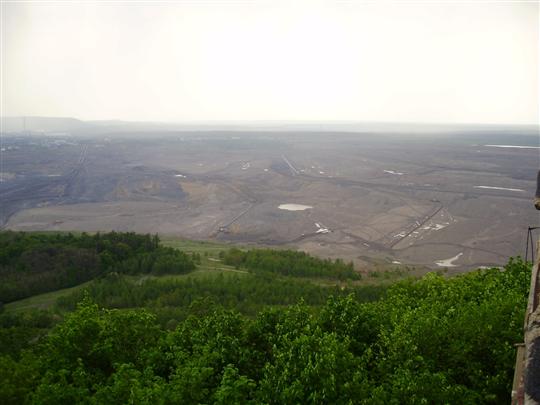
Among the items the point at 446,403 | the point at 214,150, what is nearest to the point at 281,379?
the point at 446,403

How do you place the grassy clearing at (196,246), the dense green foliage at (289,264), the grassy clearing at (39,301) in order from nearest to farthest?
the grassy clearing at (39,301), the dense green foliage at (289,264), the grassy clearing at (196,246)

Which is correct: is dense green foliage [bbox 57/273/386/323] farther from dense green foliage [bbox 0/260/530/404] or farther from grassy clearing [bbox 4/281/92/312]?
dense green foliage [bbox 0/260/530/404]

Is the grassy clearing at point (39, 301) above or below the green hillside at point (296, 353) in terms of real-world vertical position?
below

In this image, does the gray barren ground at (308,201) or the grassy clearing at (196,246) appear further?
the gray barren ground at (308,201)

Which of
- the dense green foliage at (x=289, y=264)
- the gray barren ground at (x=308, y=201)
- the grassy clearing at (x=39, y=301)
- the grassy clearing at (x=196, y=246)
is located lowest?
the grassy clearing at (x=39, y=301)

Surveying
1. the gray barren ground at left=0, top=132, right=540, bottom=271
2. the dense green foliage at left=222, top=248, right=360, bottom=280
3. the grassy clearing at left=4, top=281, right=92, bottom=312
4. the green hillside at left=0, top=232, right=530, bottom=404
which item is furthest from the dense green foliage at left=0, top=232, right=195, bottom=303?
the green hillside at left=0, top=232, right=530, bottom=404

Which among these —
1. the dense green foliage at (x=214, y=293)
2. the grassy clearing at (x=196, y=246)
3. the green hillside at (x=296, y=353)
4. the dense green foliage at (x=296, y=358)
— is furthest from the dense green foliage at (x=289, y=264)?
the dense green foliage at (x=296, y=358)

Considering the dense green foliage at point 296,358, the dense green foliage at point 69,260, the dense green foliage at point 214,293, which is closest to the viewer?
the dense green foliage at point 296,358

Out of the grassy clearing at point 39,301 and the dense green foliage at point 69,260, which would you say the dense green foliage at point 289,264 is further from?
the grassy clearing at point 39,301
